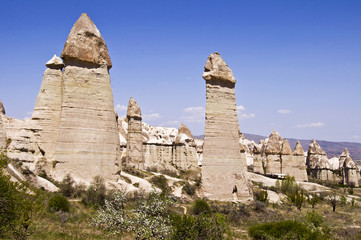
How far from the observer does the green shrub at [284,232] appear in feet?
40.6

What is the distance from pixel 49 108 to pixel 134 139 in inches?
606

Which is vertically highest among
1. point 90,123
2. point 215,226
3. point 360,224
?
point 90,123

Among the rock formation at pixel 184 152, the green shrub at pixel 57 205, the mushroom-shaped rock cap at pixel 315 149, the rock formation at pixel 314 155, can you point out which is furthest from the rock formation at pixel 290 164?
the green shrub at pixel 57 205

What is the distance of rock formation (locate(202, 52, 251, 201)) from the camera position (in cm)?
2033

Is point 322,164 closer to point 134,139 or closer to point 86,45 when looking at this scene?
point 134,139

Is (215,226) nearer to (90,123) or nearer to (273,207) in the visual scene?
(90,123)

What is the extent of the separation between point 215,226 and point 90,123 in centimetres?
1172

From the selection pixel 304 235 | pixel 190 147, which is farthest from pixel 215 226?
pixel 190 147

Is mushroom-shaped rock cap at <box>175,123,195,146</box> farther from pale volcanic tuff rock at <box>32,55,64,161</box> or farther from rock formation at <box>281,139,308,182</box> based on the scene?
pale volcanic tuff rock at <box>32,55,64,161</box>

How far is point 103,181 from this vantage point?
18.4 metres

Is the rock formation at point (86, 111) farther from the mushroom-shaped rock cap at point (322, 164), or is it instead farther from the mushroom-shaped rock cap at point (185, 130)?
the mushroom-shaped rock cap at point (322, 164)

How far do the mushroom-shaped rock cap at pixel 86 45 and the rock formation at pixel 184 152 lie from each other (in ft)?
A: 70.1

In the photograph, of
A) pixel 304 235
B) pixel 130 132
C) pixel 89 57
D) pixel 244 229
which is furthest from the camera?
pixel 130 132

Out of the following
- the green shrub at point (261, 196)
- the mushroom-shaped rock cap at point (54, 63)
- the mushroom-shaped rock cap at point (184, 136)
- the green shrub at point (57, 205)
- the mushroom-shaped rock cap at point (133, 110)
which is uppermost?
the mushroom-shaped rock cap at point (54, 63)
